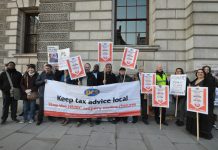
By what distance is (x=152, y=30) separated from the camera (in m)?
9.48

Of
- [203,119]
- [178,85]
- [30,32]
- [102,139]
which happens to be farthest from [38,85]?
[30,32]

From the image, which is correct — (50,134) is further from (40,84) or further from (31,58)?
(31,58)

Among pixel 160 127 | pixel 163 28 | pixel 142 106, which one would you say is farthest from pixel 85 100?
pixel 163 28

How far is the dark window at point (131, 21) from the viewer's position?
9945 millimetres

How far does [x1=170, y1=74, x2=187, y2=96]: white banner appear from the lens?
6.82 metres

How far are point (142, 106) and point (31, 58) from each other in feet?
26.4

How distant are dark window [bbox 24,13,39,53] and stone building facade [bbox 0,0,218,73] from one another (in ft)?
11.0

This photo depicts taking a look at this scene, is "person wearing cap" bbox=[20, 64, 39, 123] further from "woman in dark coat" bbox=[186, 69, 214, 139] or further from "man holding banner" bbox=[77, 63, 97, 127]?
"woman in dark coat" bbox=[186, 69, 214, 139]

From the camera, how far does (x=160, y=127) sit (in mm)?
6254

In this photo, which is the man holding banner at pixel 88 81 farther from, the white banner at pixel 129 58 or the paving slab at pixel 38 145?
the paving slab at pixel 38 145

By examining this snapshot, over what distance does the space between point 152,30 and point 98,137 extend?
623 cm

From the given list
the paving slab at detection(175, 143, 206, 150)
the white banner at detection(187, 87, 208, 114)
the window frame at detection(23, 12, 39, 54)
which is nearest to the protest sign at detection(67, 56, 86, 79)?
the white banner at detection(187, 87, 208, 114)

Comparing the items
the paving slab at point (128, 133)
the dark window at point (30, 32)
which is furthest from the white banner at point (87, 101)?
the dark window at point (30, 32)

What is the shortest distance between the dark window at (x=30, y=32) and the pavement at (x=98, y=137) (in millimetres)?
7319
